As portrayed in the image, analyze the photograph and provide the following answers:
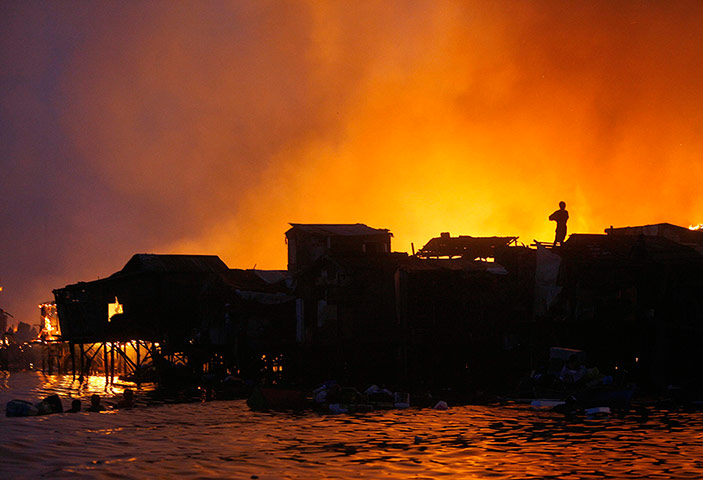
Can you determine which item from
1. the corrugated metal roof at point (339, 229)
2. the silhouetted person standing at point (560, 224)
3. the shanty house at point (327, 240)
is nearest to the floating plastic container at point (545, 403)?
the silhouetted person standing at point (560, 224)

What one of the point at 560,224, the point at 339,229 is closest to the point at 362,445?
the point at 560,224

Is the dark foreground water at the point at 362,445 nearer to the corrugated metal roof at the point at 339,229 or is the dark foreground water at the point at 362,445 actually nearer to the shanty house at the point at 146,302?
the shanty house at the point at 146,302

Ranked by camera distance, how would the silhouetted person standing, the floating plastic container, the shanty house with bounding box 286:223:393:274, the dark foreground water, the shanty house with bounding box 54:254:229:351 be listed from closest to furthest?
the dark foreground water, the floating plastic container, the silhouetted person standing, the shanty house with bounding box 54:254:229:351, the shanty house with bounding box 286:223:393:274

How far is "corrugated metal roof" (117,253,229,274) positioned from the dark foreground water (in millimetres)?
25519

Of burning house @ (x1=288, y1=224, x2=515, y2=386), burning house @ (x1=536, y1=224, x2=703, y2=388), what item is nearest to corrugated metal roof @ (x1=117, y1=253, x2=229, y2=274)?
burning house @ (x1=288, y1=224, x2=515, y2=386)

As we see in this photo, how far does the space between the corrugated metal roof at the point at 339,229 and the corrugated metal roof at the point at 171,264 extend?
7765 mm

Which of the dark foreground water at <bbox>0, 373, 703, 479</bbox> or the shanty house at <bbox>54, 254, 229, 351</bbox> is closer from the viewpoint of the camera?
the dark foreground water at <bbox>0, 373, 703, 479</bbox>

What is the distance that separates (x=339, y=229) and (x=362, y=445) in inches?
1689

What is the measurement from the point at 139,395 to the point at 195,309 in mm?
13143

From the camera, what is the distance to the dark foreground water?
1748 cm

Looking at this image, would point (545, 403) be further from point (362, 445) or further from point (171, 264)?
point (171, 264)

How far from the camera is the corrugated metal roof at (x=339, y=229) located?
6217 centimetres

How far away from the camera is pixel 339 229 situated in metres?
63.8

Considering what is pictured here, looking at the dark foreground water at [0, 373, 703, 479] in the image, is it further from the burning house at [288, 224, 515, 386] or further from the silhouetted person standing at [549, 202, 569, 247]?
the silhouetted person standing at [549, 202, 569, 247]
